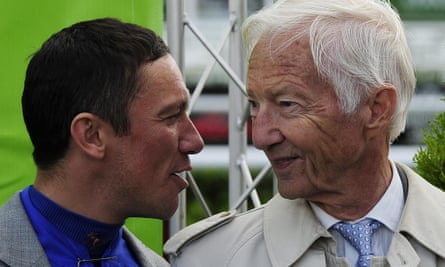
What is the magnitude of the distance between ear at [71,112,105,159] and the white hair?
483 millimetres

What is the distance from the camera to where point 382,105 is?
9.62 ft

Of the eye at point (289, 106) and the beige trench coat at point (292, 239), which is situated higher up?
the eye at point (289, 106)

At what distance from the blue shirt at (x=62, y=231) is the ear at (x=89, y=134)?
17 centimetres

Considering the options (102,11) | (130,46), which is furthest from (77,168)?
(102,11)

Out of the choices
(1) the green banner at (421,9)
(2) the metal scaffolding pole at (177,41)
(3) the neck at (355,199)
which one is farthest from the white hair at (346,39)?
Result: (1) the green banner at (421,9)

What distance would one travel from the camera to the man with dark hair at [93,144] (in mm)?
2949

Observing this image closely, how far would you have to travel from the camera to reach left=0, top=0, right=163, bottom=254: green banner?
3904 millimetres

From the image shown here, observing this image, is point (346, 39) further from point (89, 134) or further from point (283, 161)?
point (89, 134)

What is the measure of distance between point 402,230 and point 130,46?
→ 0.90m

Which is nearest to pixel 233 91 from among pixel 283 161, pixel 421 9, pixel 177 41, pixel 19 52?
pixel 177 41

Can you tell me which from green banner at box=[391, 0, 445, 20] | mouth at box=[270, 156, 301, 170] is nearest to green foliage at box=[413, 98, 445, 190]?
Answer: mouth at box=[270, 156, 301, 170]

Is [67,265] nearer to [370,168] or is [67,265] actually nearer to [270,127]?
[270,127]

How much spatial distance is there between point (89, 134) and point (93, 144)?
0.03 metres

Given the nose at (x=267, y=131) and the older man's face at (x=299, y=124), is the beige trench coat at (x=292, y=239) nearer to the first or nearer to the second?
the older man's face at (x=299, y=124)
